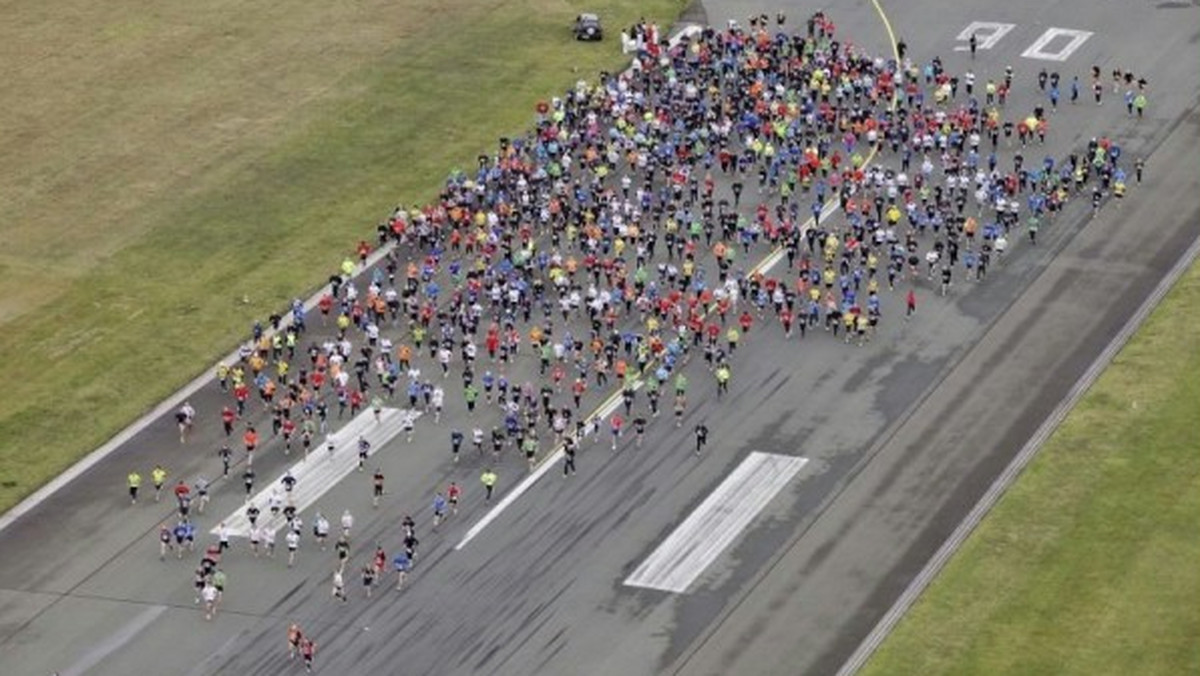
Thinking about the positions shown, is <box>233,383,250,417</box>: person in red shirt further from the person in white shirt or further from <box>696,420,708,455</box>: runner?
<box>696,420,708,455</box>: runner

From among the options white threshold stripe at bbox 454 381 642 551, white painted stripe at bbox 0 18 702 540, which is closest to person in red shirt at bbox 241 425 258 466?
white painted stripe at bbox 0 18 702 540

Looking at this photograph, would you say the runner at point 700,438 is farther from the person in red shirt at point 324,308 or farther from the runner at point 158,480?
the person in red shirt at point 324,308

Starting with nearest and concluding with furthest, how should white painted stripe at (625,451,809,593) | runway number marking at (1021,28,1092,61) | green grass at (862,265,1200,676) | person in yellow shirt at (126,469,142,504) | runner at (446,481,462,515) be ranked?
green grass at (862,265,1200,676) → white painted stripe at (625,451,809,593) → runner at (446,481,462,515) → person in yellow shirt at (126,469,142,504) → runway number marking at (1021,28,1092,61)

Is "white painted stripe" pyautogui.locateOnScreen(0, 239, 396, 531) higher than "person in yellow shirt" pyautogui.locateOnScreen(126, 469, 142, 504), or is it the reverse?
"person in yellow shirt" pyautogui.locateOnScreen(126, 469, 142, 504)

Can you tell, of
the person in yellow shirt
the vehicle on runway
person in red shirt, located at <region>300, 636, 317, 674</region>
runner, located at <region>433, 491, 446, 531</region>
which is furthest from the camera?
the vehicle on runway

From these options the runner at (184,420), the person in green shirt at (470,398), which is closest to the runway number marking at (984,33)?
the person in green shirt at (470,398)

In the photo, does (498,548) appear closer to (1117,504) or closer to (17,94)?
(1117,504)
